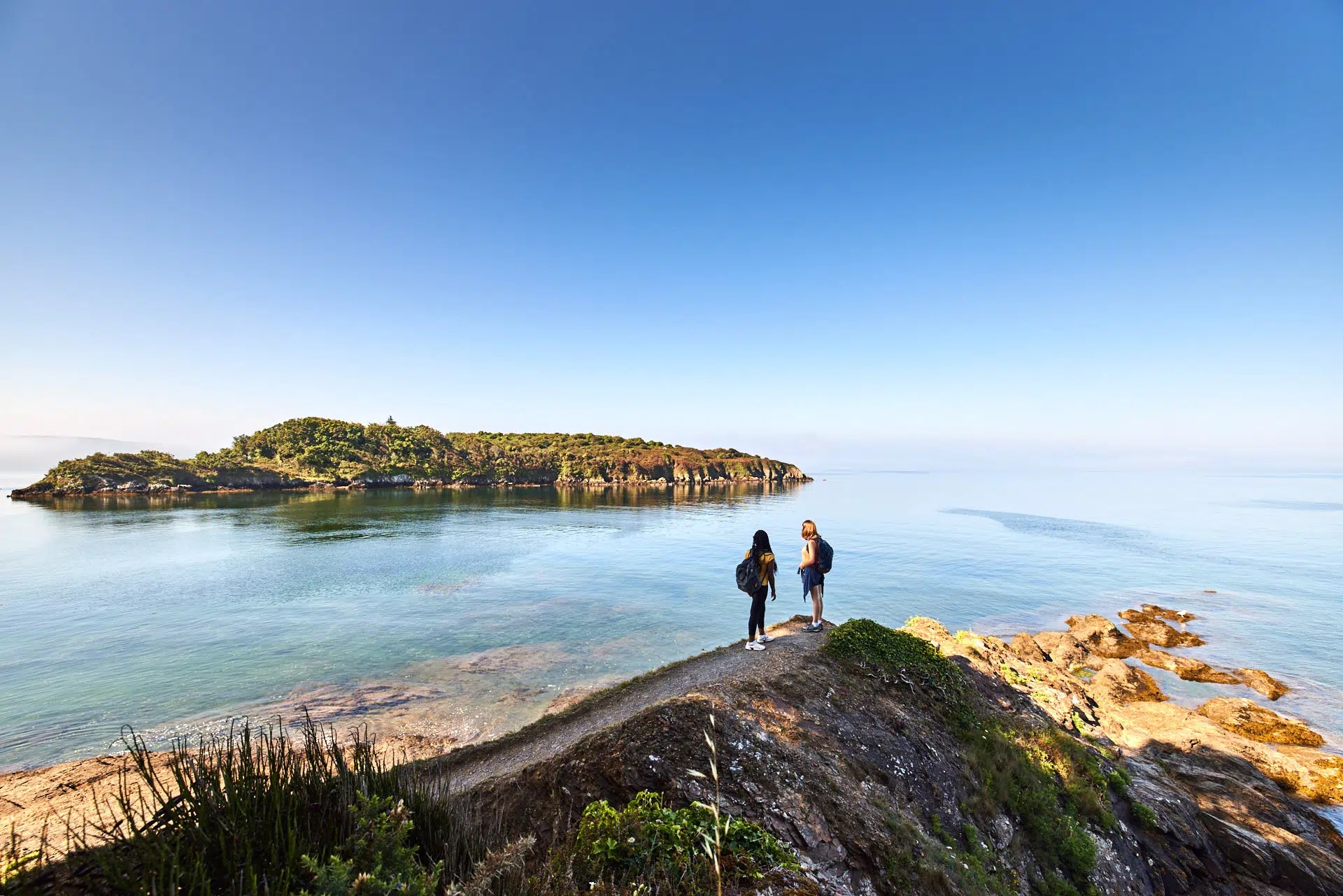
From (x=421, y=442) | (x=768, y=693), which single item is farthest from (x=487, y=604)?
(x=421, y=442)

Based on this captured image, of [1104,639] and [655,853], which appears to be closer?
[655,853]

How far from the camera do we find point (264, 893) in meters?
2.97

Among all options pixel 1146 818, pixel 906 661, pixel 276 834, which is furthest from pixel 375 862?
pixel 1146 818

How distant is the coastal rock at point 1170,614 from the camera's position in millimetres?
25919

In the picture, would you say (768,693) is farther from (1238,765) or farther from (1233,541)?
(1233,541)

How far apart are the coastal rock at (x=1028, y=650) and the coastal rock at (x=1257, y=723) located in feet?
14.6

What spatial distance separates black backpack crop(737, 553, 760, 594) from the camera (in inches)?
448

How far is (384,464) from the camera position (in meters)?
133

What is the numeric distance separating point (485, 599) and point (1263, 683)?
3168 centimetres

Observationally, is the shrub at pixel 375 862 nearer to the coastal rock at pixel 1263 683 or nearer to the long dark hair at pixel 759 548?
the long dark hair at pixel 759 548

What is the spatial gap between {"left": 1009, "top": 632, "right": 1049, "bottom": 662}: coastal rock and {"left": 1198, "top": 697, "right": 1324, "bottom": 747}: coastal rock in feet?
14.6

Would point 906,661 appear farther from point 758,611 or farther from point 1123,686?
point 1123,686

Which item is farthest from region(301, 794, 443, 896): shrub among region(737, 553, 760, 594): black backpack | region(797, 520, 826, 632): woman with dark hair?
region(797, 520, 826, 632): woman with dark hair

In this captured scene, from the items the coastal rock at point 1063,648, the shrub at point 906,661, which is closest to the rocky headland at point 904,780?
the shrub at point 906,661
